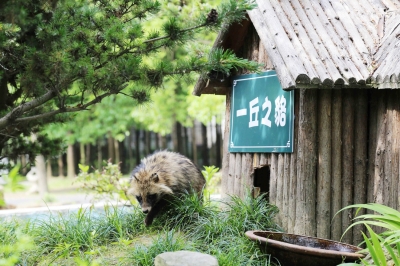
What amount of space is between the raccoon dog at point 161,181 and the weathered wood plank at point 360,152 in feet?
7.81

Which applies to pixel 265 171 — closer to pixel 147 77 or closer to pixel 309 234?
pixel 309 234

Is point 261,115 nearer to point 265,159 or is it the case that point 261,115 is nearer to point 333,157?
point 265,159

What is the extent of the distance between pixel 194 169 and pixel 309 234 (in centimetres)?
237

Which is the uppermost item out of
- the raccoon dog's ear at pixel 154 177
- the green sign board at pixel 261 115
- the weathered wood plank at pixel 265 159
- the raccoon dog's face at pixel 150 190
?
the green sign board at pixel 261 115

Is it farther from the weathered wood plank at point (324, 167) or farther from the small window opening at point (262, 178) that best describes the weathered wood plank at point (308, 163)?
the small window opening at point (262, 178)

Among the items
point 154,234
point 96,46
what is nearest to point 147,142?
point 154,234

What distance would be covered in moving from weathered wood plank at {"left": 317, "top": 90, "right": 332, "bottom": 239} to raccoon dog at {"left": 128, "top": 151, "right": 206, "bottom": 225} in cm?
199

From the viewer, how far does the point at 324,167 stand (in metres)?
6.46

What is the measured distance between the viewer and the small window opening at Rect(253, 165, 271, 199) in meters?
7.69

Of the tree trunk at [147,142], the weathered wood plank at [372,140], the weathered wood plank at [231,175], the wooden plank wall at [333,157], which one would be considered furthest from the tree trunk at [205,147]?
the weathered wood plank at [372,140]

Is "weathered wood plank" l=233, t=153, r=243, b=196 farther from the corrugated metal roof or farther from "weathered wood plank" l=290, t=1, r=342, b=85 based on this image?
"weathered wood plank" l=290, t=1, r=342, b=85

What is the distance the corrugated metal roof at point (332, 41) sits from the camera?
607cm

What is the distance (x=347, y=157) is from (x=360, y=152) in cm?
17

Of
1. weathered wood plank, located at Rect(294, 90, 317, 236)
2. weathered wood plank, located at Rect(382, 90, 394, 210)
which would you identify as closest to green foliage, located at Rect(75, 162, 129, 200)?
weathered wood plank, located at Rect(294, 90, 317, 236)
